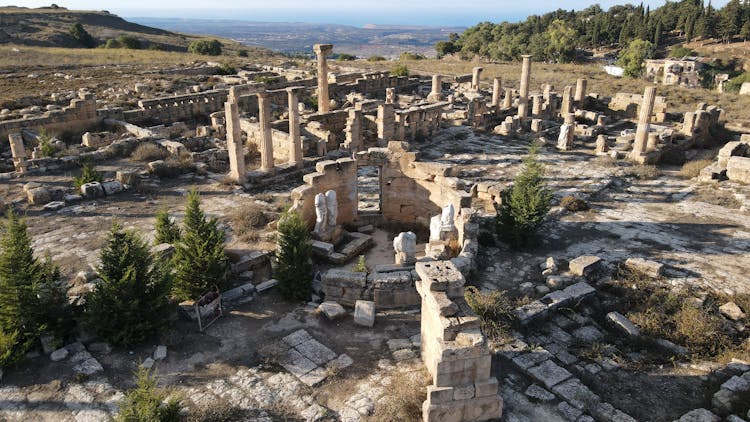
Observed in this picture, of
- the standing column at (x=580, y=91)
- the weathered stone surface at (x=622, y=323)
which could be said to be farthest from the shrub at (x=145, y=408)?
the standing column at (x=580, y=91)

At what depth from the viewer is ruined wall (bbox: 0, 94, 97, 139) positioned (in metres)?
22.3

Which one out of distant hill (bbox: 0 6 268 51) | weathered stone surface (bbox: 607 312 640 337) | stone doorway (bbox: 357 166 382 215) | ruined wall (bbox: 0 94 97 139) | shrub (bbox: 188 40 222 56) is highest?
distant hill (bbox: 0 6 268 51)

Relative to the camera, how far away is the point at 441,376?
7.61m

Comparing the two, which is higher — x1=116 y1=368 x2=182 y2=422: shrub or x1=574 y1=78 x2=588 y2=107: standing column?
x1=574 y1=78 x2=588 y2=107: standing column

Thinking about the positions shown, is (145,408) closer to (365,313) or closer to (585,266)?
(365,313)

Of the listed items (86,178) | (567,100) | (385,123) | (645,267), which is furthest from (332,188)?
(567,100)

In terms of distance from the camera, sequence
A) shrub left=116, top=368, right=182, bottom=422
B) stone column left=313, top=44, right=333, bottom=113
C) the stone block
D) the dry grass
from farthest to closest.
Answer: stone column left=313, top=44, right=333, bottom=113, the stone block, the dry grass, shrub left=116, top=368, right=182, bottom=422

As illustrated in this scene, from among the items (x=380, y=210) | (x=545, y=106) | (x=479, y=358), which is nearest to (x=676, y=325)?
(x=479, y=358)

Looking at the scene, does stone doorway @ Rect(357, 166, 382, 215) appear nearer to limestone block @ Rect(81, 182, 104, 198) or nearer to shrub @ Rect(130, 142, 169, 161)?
shrub @ Rect(130, 142, 169, 161)

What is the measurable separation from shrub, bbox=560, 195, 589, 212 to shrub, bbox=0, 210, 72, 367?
1361 centimetres

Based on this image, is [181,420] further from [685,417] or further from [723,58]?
[723,58]

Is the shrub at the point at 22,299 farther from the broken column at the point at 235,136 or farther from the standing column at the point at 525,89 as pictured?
the standing column at the point at 525,89

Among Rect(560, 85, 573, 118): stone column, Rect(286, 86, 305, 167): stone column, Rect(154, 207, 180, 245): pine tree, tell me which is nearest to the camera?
Rect(154, 207, 180, 245): pine tree

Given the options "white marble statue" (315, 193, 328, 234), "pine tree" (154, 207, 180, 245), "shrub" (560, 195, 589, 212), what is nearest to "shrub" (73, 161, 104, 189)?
"pine tree" (154, 207, 180, 245)
